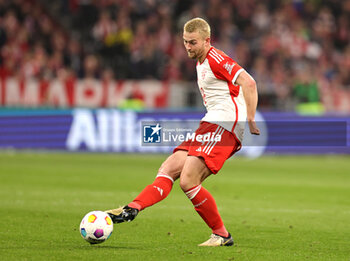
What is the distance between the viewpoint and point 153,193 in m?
6.95

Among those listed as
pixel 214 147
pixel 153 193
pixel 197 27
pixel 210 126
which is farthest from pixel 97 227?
pixel 197 27

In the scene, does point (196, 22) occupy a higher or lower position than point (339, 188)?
higher

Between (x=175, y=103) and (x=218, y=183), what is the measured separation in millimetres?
7620

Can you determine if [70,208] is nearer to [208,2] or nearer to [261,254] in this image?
[261,254]

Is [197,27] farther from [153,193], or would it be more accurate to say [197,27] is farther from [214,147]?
[153,193]

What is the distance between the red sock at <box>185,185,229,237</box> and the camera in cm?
707

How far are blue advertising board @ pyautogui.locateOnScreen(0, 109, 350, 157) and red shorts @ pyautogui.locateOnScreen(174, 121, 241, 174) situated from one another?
1078 centimetres

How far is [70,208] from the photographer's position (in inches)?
390

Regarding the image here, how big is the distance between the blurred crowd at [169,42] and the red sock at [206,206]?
1357 cm

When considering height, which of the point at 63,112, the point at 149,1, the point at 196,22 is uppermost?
the point at 149,1

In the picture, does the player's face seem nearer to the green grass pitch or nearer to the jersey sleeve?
the jersey sleeve

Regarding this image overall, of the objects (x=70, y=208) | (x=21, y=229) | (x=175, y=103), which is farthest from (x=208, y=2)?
(x=21, y=229)

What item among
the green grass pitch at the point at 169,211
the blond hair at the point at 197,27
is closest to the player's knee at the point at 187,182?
the green grass pitch at the point at 169,211

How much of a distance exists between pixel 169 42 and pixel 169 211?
13318 mm
